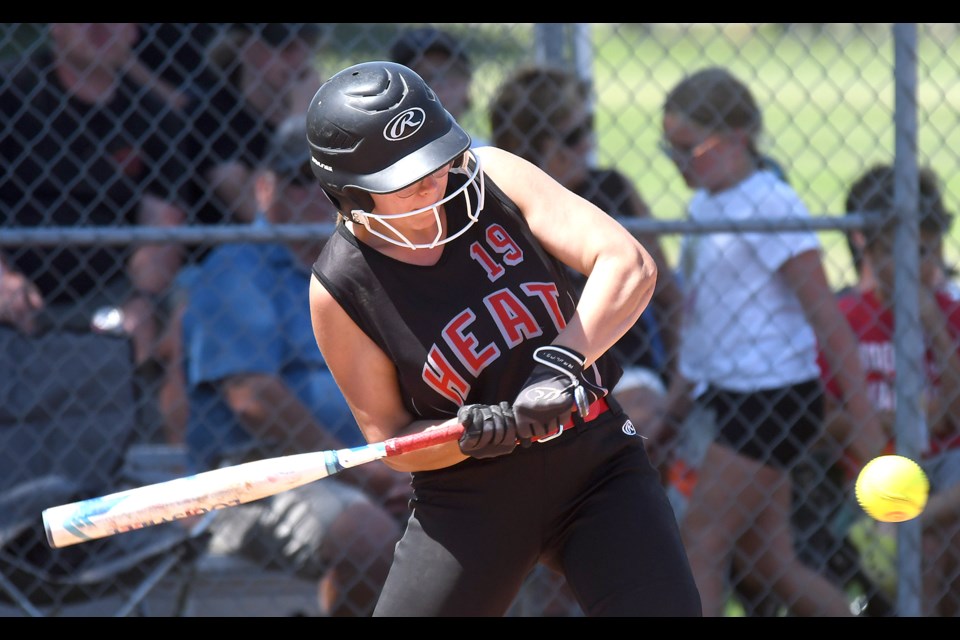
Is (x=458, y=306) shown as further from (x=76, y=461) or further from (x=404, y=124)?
(x=76, y=461)

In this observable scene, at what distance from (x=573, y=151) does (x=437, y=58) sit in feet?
2.04

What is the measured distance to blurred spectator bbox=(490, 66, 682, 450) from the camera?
13.9 feet

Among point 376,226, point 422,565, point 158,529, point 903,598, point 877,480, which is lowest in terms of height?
point 158,529

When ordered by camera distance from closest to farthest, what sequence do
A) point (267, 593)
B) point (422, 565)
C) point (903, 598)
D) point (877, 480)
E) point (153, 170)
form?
1. point (422, 565)
2. point (877, 480)
3. point (903, 598)
4. point (153, 170)
5. point (267, 593)

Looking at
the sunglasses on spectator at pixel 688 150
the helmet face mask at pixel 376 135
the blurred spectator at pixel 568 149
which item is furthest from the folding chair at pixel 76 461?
the sunglasses on spectator at pixel 688 150

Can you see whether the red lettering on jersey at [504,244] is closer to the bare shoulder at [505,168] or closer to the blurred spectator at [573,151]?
the bare shoulder at [505,168]

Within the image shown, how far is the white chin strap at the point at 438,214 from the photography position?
100 inches

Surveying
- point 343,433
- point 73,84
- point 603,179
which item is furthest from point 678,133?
point 73,84

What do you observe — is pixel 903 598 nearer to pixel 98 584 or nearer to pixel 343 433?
pixel 343 433

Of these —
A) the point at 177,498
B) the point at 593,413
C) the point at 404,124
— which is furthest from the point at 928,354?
the point at 177,498

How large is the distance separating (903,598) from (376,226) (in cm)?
228

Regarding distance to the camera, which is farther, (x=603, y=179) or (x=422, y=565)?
(x=603, y=179)

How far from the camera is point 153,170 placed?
163 inches

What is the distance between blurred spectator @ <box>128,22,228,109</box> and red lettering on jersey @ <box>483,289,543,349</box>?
85.2 inches
